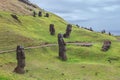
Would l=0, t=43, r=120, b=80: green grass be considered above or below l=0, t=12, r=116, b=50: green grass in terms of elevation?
below

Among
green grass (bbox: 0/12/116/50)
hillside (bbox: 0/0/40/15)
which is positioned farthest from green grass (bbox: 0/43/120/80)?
hillside (bbox: 0/0/40/15)

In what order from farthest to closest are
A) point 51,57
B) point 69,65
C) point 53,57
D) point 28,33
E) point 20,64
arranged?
point 28,33
point 53,57
point 51,57
point 69,65
point 20,64

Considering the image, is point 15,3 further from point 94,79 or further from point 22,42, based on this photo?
point 94,79

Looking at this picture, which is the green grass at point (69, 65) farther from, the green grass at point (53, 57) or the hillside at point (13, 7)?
the hillside at point (13, 7)

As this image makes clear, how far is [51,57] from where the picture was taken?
8950 centimetres

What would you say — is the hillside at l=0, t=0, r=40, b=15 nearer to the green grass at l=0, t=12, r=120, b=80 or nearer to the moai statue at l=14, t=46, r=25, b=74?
the green grass at l=0, t=12, r=120, b=80

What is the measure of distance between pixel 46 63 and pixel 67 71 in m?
7.23

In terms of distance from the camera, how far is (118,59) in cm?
9244

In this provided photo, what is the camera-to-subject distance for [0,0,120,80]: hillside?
7156cm

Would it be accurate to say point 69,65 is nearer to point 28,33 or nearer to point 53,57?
point 53,57

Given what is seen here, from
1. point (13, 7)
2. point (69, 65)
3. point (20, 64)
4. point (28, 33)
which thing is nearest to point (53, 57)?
point (69, 65)

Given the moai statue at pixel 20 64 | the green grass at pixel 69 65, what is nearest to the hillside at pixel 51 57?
the green grass at pixel 69 65

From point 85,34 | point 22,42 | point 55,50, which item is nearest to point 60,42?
point 55,50

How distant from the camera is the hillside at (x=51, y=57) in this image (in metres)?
71.6
